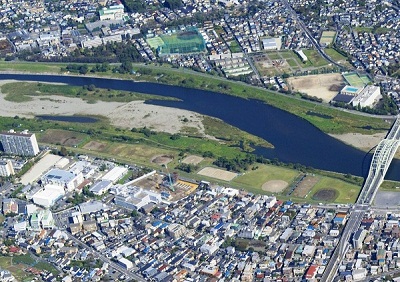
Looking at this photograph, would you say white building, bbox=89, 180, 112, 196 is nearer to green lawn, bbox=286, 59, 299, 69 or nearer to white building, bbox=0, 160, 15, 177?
white building, bbox=0, 160, 15, 177

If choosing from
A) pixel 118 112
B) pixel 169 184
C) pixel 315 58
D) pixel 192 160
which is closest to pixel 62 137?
pixel 118 112

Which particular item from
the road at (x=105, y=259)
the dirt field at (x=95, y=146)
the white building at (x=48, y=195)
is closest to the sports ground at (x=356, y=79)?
the dirt field at (x=95, y=146)

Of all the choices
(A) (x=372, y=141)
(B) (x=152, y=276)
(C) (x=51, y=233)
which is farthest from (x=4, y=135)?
(A) (x=372, y=141)

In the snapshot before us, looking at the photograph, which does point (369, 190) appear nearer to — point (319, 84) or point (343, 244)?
point (343, 244)

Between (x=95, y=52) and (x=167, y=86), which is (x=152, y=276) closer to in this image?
(x=167, y=86)

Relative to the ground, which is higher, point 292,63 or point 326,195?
point 292,63

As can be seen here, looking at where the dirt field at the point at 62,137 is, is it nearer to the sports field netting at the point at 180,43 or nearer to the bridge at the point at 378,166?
the sports field netting at the point at 180,43
